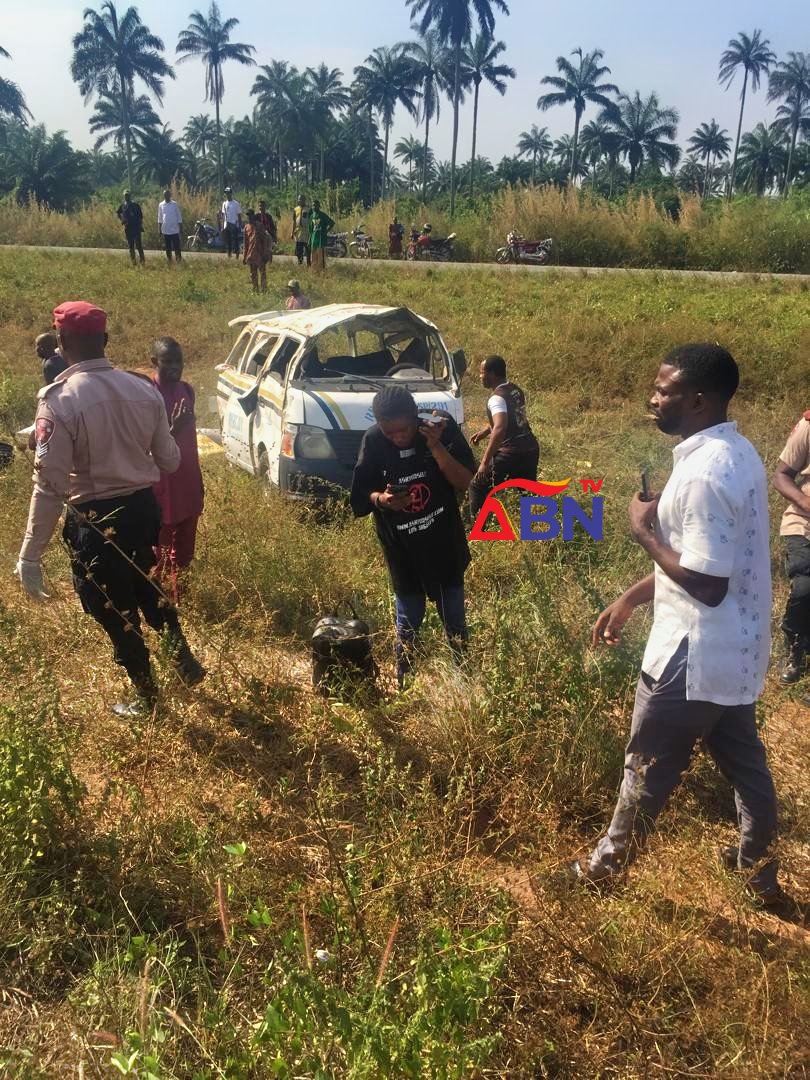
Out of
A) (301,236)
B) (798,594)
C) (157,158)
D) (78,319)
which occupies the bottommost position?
→ (798,594)

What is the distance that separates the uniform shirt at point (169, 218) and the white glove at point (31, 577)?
17236mm

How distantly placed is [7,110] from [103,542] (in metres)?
60.6

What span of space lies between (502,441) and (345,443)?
1365mm

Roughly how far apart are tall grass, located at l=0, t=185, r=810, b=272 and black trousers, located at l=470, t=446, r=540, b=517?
17763 millimetres

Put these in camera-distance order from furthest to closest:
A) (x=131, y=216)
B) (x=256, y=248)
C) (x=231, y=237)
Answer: (x=231, y=237) < (x=131, y=216) < (x=256, y=248)

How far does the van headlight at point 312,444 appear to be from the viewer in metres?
6.37

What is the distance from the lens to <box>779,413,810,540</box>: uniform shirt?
12.9 ft

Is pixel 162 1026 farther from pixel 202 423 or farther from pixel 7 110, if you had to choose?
pixel 7 110

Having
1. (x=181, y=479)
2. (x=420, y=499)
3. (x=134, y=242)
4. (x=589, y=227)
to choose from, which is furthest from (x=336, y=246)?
(x=420, y=499)

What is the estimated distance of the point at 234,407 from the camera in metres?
→ 7.70

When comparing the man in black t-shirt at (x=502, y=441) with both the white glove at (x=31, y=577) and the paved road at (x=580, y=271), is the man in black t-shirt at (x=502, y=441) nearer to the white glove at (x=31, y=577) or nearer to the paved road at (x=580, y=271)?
the white glove at (x=31, y=577)

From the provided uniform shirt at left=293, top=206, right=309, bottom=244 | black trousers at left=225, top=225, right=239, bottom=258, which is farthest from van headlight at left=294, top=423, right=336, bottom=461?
black trousers at left=225, top=225, right=239, bottom=258

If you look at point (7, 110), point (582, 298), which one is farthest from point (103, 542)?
point (7, 110)

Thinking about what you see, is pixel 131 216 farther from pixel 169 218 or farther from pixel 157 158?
pixel 157 158
